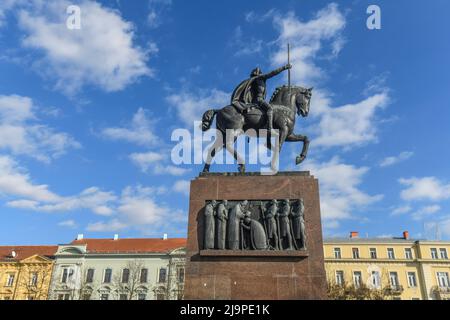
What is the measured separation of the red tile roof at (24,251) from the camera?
48728 millimetres

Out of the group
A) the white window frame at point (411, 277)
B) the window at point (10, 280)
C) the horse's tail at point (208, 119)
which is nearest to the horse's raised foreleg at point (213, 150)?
the horse's tail at point (208, 119)

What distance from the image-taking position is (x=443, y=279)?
153 ft

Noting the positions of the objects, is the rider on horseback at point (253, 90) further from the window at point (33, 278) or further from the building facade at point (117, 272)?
the window at point (33, 278)

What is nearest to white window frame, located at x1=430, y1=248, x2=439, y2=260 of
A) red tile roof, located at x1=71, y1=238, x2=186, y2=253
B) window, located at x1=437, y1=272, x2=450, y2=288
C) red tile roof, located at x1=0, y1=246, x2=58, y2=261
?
window, located at x1=437, y1=272, x2=450, y2=288

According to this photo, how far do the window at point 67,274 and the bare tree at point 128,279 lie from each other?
5.39m

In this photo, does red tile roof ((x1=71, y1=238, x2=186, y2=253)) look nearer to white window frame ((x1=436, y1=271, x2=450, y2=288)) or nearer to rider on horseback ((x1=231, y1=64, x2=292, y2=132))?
white window frame ((x1=436, y1=271, x2=450, y2=288))

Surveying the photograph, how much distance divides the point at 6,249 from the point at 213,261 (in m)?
52.4

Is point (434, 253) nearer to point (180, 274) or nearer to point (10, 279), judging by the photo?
point (180, 274)

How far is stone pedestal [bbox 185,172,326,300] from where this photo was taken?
8711mm
